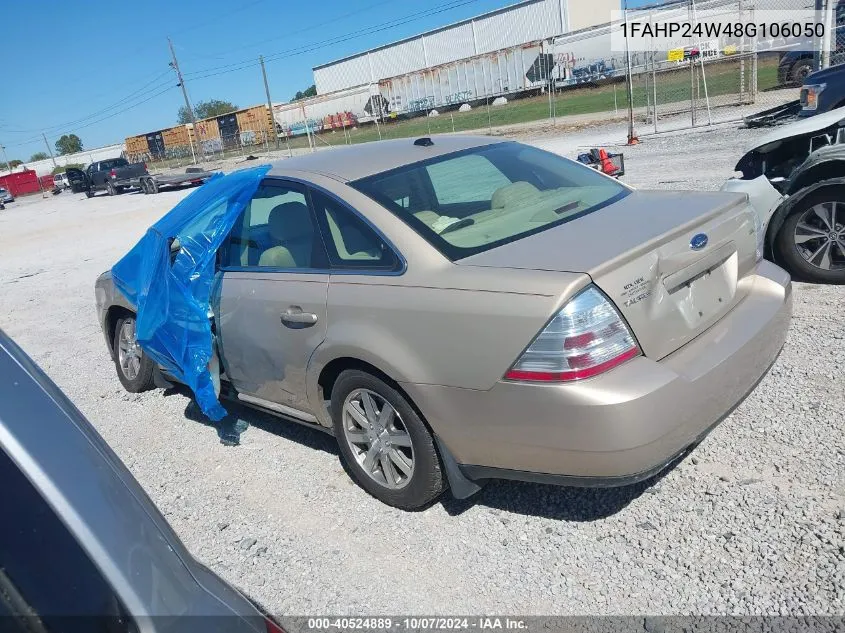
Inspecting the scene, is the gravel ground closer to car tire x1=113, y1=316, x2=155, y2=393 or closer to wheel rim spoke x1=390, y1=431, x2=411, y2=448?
wheel rim spoke x1=390, y1=431, x2=411, y2=448

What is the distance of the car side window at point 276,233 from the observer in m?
3.70

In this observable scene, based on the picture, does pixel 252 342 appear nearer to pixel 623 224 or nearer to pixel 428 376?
pixel 428 376

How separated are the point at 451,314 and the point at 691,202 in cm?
147

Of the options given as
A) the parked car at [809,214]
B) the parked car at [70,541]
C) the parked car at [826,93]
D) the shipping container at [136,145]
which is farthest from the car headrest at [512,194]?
the shipping container at [136,145]

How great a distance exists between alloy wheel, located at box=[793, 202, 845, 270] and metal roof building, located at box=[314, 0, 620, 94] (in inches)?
2273

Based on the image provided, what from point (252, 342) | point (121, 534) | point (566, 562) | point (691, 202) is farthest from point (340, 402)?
point (121, 534)

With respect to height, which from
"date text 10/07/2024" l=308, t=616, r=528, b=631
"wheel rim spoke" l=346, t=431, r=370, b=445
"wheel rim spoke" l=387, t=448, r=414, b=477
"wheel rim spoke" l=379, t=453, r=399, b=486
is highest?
"wheel rim spoke" l=346, t=431, r=370, b=445

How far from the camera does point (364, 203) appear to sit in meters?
3.39

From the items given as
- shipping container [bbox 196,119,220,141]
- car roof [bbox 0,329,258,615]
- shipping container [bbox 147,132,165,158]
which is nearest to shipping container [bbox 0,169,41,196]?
shipping container [bbox 147,132,165,158]

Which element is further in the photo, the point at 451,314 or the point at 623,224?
the point at 623,224

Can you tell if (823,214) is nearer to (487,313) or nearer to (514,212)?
(514,212)

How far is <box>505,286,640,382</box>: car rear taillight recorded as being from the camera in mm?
2564

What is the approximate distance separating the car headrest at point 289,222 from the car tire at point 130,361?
6.54 feet

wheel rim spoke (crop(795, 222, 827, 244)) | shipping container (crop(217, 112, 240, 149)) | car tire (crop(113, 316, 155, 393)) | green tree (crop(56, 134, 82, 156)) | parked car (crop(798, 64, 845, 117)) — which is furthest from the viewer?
green tree (crop(56, 134, 82, 156))
